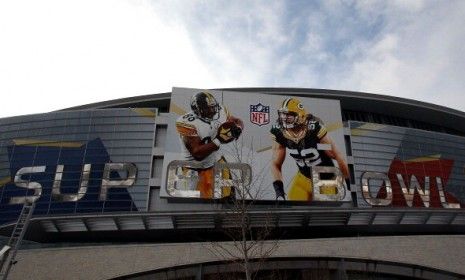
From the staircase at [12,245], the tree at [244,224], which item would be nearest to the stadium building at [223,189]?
the tree at [244,224]

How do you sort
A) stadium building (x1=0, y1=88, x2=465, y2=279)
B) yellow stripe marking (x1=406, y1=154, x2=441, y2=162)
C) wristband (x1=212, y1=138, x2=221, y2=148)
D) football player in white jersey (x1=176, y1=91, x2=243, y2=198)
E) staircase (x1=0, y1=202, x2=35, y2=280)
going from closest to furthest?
staircase (x1=0, y1=202, x2=35, y2=280) < stadium building (x1=0, y1=88, x2=465, y2=279) < football player in white jersey (x1=176, y1=91, x2=243, y2=198) < wristband (x1=212, y1=138, x2=221, y2=148) < yellow stripe marking (x1=406, y1=154, x2=441, y2=162)

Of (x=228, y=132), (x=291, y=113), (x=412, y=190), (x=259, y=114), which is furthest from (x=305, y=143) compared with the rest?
(x=412, y=190)

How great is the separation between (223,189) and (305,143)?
1062 centimetres

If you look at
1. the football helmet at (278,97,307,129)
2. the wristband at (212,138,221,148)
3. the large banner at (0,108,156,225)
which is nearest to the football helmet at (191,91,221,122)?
the wristband at (212,138,221,148)

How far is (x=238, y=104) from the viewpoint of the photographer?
48.2m

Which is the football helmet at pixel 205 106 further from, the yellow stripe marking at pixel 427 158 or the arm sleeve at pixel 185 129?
the yellow stripe marking at pixel 427 158

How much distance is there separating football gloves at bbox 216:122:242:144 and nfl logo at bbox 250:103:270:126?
2042 mm

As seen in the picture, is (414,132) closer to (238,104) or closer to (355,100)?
(355,100)

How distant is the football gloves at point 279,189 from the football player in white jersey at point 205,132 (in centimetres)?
629

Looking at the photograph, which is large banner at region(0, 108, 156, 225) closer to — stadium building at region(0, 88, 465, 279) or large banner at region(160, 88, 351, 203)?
stadium building at region(0, 88, 465, 279)

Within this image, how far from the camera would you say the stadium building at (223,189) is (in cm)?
2955

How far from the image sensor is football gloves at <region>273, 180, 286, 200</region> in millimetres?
42688

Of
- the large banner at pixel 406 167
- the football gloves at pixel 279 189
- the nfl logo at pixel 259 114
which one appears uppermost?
the nfl logo at pixel 259 114

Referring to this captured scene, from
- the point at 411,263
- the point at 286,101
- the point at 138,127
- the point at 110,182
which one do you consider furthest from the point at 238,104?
the point at 411,263
